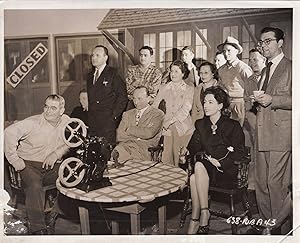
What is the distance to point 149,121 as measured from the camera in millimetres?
1214

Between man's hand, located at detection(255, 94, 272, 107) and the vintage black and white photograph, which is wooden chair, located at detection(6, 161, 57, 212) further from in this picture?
man's hand, located at detection(255, 94, 272, 107)

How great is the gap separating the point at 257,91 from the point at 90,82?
1.28ft

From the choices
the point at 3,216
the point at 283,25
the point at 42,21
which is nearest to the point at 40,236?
the point at 3,216

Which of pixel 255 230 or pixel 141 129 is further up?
pixel 141 129

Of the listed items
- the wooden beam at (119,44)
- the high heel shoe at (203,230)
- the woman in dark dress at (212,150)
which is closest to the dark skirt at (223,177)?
the woman in dark dress at (212,150)

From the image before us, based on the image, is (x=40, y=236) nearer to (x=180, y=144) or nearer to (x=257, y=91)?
(x=180, y=144)

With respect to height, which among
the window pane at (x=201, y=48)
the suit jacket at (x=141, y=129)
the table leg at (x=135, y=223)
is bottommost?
the table leg at (x=135, y=223)

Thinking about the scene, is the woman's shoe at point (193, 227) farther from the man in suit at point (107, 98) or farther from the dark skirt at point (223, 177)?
the man in suit at point (107, 98)

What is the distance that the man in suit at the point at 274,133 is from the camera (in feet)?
3.92

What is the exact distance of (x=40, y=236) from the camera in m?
1.21

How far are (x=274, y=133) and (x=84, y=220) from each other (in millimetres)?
487

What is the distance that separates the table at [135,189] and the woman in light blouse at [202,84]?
140mm

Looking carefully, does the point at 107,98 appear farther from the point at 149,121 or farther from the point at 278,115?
the point at 278,115

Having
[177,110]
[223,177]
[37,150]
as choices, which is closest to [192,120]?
[177,110]
